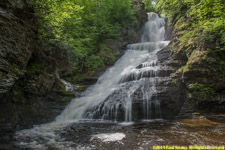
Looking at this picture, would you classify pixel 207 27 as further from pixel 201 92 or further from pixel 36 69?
pixel 36 69

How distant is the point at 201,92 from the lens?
8477 millimetres

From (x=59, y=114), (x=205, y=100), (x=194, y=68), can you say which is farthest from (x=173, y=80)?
(x=59, y=114)

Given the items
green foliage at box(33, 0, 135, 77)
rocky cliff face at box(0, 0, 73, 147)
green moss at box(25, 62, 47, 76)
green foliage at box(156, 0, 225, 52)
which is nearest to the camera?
rocky cliff face at box(0, 0, 73, 147)

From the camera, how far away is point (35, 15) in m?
6.49

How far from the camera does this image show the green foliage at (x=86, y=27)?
824cm

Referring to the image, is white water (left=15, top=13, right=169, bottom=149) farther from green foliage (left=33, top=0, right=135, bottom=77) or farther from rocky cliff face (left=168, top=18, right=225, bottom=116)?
green foliage (left=33, top=0, right=135, bottom=77)

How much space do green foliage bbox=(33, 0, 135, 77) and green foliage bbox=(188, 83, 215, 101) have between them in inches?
299

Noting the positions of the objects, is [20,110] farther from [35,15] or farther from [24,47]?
[35,15]

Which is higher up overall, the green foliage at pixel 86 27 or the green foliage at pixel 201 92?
the green foliage at pixel 86 27

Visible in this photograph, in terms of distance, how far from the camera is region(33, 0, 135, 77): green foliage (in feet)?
27.0

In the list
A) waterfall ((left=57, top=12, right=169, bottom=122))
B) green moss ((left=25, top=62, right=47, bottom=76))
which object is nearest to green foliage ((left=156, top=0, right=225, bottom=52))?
waterfall ((left=57, top=12, right=169, bottom=122))

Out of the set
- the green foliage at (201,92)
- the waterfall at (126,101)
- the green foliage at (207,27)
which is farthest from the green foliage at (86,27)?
the green foliage at (201,92)

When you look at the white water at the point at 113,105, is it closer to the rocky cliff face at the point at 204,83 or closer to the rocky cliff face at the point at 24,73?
the rocky cliff face at the point at 24,73

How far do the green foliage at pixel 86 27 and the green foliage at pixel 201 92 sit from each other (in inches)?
299
